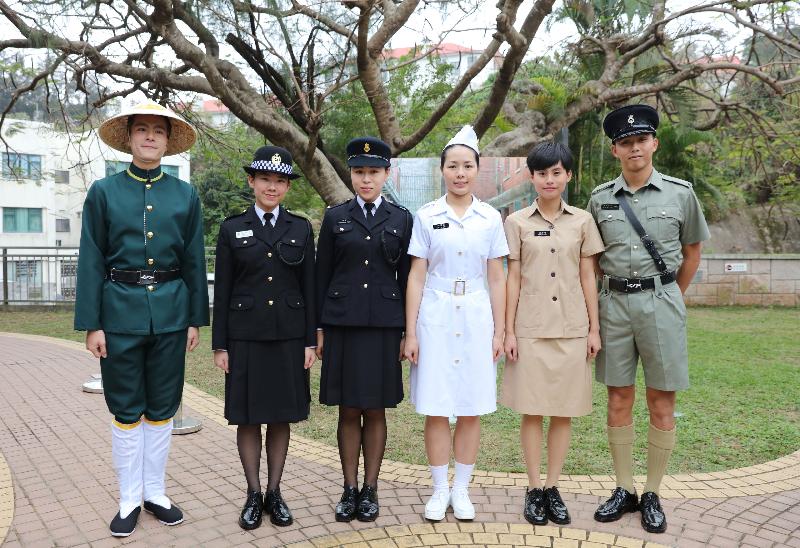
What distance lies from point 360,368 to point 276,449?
69 cm

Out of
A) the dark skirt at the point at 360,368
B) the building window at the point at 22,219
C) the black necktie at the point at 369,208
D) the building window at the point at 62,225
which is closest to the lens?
the dark skirt at the point at 360,368

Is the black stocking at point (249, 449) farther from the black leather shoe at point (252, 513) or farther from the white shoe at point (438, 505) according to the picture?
the white shoe at point (438, 505)

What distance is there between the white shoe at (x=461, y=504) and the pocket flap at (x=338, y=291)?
1302 mm

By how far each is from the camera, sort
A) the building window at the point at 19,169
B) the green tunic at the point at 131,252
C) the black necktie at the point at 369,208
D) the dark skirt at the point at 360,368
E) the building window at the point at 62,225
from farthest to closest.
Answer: the building window at the point at 62,225, the building window at the point at 19,169, the black necktie at the point at 369,208, the dark skirt at the point at 360,368, the green tunic at the point at 131,252

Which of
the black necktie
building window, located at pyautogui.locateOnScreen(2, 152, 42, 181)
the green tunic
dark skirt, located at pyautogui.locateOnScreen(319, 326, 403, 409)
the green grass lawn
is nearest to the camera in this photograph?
the green tunic

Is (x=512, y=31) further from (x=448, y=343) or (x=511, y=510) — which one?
(x=511, y=510)

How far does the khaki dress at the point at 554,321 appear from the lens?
358 cm

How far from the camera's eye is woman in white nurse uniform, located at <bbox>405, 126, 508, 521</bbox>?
356 centimetres

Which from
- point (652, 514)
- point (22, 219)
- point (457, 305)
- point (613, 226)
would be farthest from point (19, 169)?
point (22, 219)

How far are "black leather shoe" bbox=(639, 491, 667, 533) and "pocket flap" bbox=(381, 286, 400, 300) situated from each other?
1830 mm

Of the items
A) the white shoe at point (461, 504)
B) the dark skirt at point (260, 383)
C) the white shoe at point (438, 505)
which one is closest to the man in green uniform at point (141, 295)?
the dark skirt at point (260, 383)

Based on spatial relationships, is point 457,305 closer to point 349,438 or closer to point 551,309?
A: point 551,309

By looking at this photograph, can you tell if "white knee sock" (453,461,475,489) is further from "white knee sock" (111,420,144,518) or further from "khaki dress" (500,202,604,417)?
"white knee sock" (111,420,144,518)

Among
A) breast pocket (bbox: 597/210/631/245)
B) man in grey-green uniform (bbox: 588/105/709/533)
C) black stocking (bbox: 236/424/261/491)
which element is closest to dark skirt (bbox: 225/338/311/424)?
black stocking (bbox: 236/424/261/491)
